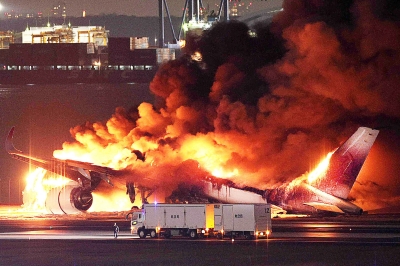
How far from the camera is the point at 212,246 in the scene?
4966 centimetres

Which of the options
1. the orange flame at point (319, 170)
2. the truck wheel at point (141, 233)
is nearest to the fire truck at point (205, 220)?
the truck wheel at point (141, 233)

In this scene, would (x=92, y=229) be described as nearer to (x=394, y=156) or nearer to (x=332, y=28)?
(x=332, y=28)

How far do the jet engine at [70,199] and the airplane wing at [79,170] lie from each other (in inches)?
31.4

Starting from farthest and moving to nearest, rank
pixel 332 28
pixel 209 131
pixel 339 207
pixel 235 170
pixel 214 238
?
pixel 209 131 < pixel 235 170 < pixel 332 28 < pixel 339 207 < pixel 214 238

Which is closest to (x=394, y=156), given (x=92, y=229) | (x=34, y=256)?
(x=92, y=229)

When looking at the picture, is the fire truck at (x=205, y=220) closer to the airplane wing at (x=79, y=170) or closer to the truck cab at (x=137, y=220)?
the truck cab at (x=137, y=220)

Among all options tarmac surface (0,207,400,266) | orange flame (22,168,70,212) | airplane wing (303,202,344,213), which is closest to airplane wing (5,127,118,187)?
orange flame (22,168,70,212)

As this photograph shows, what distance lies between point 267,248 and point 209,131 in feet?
115

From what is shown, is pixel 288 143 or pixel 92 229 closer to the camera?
pixel 92 229

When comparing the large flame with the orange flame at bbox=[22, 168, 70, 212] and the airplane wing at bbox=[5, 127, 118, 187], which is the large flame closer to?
the orange flame at bbox=[22, 168, 70, 212]

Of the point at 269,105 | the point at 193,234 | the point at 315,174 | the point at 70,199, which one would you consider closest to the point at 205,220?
the point at 193,234

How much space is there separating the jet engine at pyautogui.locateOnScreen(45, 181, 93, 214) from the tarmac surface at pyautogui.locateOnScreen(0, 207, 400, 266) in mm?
11040

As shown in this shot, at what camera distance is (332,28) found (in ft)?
227

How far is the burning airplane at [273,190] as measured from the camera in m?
65.3
